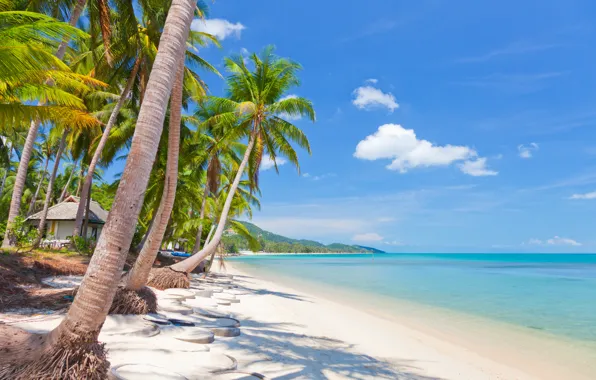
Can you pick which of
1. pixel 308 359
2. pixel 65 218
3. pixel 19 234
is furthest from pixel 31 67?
pixel 65 218

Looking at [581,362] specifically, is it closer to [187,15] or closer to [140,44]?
[187,15]

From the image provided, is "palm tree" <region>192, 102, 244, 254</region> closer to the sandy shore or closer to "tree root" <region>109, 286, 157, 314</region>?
the sandy shore

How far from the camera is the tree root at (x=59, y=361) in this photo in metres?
2.80

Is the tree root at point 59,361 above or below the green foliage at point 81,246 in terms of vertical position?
below

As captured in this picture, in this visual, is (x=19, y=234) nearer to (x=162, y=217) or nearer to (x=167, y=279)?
(x=167, y=279)

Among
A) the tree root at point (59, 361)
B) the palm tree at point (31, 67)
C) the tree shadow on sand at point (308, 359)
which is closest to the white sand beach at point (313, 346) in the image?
the tree shadow on sand at point (308, 359)

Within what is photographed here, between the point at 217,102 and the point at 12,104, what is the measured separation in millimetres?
8745

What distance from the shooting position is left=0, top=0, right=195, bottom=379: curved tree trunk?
9.60ft

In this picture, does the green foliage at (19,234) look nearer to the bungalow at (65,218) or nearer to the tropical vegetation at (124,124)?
the tropical vegetation at (124,124)

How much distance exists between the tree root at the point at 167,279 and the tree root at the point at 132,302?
4.31 meters

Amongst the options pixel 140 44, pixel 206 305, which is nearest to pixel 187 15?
pixel 206 305

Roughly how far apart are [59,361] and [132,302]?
11.3 ft

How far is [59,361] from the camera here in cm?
285

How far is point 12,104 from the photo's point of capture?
253 inches
